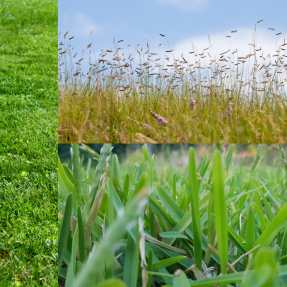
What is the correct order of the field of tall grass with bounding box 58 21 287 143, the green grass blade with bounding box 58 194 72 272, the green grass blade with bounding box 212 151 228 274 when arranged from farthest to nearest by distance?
the field of tall grass with bounding box 58 21 287 143
the green grass blade with bounding box 58 194 72 272
the green grass blade with bounding box 212 151 228 274

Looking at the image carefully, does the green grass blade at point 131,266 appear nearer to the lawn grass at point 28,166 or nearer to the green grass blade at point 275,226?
the green grass blade at point 275,226

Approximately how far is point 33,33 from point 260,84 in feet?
17.6

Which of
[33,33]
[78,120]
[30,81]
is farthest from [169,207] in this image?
[33,33]

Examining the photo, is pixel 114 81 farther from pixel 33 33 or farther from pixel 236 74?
pixel 33 33

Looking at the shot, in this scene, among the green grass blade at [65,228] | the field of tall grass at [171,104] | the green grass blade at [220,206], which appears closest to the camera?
the green grass blade at [220,206]

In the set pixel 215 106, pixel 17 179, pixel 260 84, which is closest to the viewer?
pixel 215 106

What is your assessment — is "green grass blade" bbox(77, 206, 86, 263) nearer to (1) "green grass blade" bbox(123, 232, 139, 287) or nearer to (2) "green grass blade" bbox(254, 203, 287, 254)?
(1) "green grass blade" bbox(123, 232, 139, 287)

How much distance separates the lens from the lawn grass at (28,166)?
123cm

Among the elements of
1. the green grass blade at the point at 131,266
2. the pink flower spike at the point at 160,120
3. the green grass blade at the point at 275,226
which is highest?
the pink flower spike at the point at 160,120

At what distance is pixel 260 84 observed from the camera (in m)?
1.26

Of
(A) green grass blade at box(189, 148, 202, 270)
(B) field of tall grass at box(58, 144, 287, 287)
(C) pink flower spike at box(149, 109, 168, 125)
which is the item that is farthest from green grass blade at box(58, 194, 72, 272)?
(C) pink flower spike at box(149, 109, 168, 125)

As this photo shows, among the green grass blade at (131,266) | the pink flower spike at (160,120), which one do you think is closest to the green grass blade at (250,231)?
the green grass blade at (131,266)

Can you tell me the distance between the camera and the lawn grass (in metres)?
1.23

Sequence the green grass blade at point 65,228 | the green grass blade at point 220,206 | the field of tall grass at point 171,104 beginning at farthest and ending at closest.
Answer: the field of tall grass at point 171,104, the green grass blade at point 65,228, the green grass blade at point 220,206
